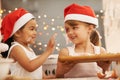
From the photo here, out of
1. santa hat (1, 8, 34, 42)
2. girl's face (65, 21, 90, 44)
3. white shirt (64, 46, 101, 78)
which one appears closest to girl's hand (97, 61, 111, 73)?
white shirt (64, 46, 101, 78)

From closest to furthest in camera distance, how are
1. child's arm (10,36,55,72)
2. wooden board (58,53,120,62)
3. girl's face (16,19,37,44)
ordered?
wooden board (58,53,120,62), child's arm (10,36,55,72), girl's face (16,19,37,44)

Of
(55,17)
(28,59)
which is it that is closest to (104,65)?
(28,59)

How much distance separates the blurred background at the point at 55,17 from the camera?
168 cm

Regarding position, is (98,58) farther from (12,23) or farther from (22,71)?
(12,23)

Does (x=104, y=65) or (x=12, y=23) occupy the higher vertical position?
(x=12, y=23)

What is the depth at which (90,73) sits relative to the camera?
103 centimetres

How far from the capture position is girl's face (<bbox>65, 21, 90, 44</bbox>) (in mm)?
1102

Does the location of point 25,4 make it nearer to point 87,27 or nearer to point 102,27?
point 102,27

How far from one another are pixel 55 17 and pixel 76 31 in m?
0.64

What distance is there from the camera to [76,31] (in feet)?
3.61

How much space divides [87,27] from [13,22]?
13.7 inches

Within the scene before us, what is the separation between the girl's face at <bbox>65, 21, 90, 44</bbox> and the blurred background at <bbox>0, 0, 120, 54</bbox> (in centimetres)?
50

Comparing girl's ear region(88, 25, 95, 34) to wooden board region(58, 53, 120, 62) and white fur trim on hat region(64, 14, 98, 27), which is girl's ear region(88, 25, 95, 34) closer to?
white fur trim on hat region(64, 14, 98, 27)

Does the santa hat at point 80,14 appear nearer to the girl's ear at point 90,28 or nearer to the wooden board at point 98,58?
the girl's ear at point 90,28
